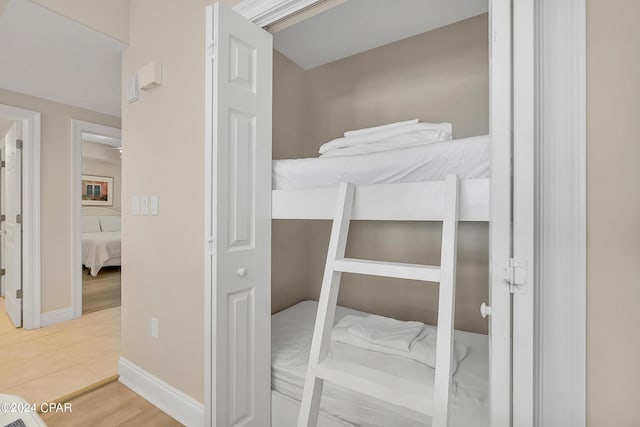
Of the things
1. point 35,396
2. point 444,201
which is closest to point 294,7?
point 444,201

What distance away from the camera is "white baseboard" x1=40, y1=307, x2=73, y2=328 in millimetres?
3002

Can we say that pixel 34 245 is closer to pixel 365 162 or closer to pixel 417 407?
pixel 365 162

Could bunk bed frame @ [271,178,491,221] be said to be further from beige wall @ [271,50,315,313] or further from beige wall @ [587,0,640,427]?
beige wall @ [271,50,315,313]

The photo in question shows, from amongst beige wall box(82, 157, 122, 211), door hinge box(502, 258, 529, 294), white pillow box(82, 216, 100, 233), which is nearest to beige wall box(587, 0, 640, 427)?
door hinge box(502, 258, 529, 294)

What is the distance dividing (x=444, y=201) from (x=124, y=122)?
7.10 feet

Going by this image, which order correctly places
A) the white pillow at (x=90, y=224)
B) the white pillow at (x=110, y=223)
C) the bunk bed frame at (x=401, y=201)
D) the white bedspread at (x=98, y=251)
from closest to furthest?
1. the bunk bed frame at (x=401, y=201)
2. the white bedspread at (x=98, y=251)
3. the white pillow at (x=90, y=224)
4. the white pillow at (x=110, y=223)

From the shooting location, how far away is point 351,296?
243 centimetres

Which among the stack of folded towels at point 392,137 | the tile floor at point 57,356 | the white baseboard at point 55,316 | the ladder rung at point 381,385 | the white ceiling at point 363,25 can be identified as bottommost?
the tile floor at point 57,356

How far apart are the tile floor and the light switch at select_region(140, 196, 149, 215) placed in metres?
1.17

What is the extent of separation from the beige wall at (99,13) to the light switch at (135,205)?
1.04m

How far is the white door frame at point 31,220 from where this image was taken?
289 centimetres

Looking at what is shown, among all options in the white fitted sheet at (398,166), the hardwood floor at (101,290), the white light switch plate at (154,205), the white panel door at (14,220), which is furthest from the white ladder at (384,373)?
the hardwood floor at (101,290)

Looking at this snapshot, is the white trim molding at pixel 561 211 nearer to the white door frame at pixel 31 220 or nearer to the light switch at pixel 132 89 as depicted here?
the light switch at pixel 132 89

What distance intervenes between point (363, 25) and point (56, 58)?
2190 mm
